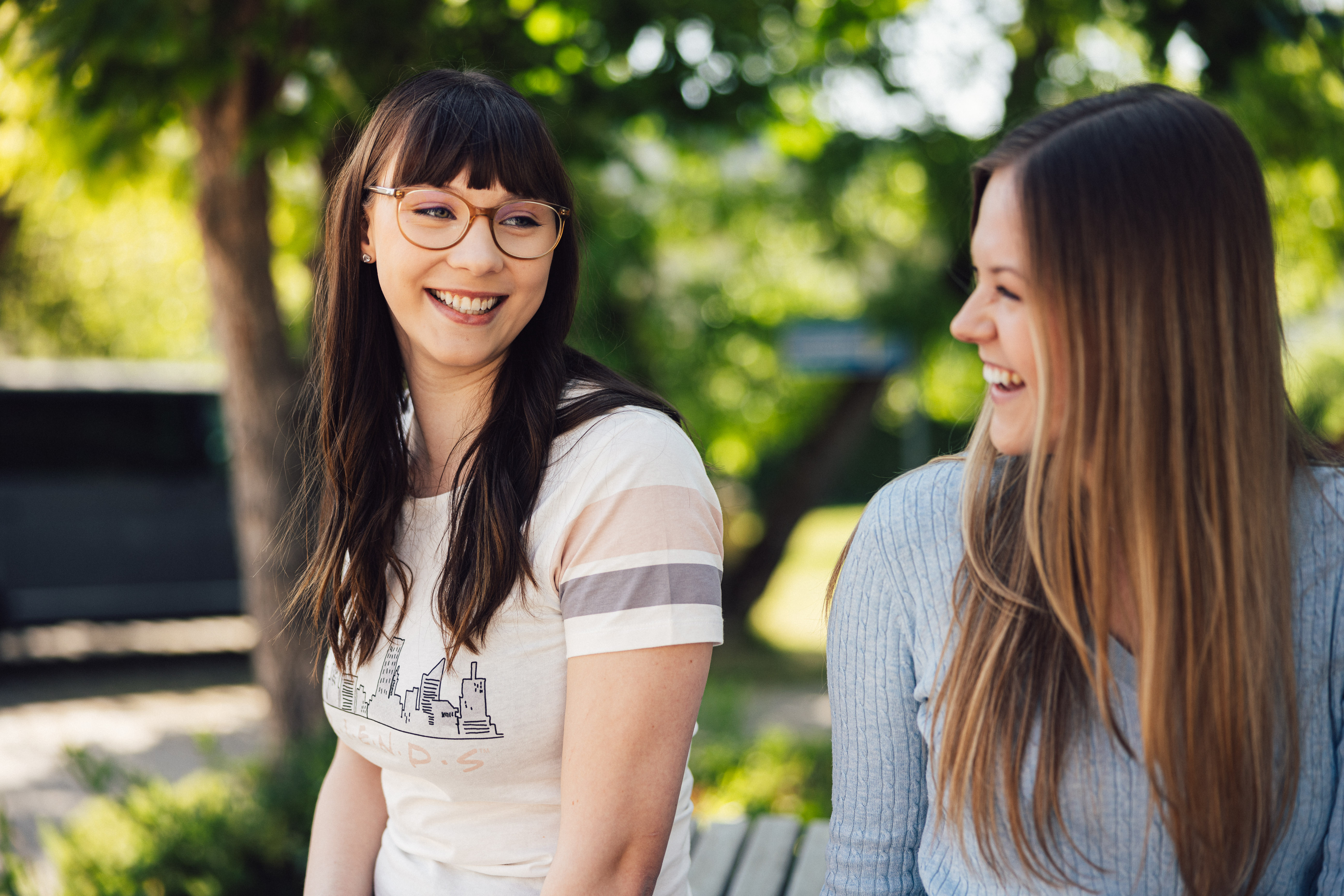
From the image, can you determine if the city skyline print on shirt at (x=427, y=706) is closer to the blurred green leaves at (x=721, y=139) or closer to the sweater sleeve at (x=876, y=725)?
the sweater sleeve at (x=876, y=725)

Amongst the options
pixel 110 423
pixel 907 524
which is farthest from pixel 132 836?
pixel 110 423

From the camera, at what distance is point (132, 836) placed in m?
3.30

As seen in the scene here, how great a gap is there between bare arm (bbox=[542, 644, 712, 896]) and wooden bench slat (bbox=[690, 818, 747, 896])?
907 mm

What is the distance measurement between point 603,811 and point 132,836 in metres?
2.53

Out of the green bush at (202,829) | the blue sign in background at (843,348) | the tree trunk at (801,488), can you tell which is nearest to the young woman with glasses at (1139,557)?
the green bush at (202,829)

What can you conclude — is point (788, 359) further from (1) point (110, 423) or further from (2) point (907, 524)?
(2) point (907, 524)

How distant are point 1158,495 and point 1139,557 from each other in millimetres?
76

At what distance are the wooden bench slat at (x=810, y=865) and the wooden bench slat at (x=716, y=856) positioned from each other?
140mm

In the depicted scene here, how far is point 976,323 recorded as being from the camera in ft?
4.33

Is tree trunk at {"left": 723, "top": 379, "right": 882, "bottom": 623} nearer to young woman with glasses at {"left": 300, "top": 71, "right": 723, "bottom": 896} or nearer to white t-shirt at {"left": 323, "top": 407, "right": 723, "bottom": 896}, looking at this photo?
young woman with glasses at {"left": 300, "top": 71, "right": 723, "bottom": 896}

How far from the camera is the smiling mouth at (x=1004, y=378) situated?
133 centimetres

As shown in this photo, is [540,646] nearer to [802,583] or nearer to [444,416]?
[444,416]

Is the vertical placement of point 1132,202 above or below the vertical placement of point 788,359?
above

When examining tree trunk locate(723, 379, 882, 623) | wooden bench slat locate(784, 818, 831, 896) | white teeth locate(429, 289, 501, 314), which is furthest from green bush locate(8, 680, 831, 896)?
tree trunk locate(723, 379, 882, 623)
